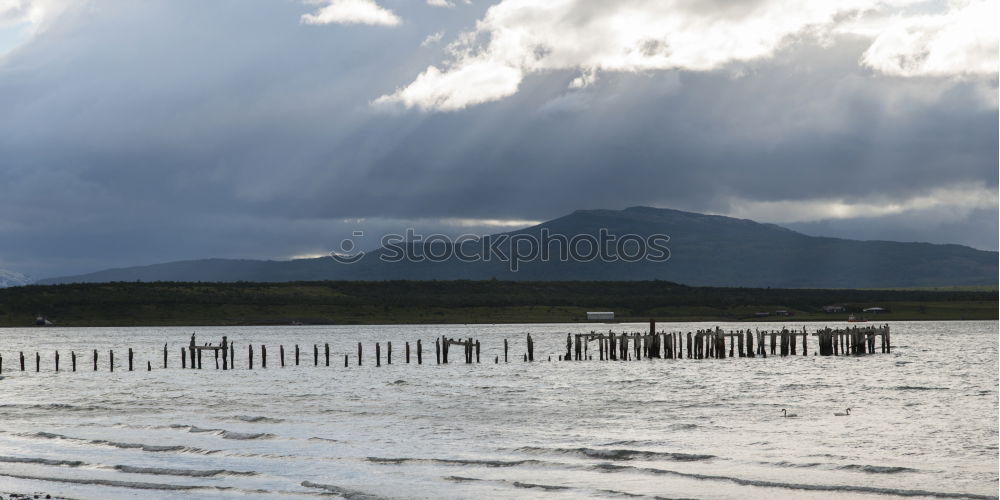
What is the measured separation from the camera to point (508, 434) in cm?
3444

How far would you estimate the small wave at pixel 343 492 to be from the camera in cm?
2352

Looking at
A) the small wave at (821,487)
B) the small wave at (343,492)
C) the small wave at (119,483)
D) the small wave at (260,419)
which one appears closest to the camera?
the small wave at (821,487)

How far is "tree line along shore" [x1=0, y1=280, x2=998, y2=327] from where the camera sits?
168 metres

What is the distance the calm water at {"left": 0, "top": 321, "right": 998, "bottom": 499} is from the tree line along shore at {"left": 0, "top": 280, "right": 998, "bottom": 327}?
104846 millimetres

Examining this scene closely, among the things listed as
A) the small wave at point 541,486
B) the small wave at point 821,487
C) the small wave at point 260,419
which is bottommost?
the small wave at point 260,419

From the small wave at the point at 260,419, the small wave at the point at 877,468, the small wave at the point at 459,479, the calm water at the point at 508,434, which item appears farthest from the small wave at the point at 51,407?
the small wave at the point at 877,468

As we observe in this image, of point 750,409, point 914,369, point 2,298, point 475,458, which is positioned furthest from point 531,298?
point 475,458

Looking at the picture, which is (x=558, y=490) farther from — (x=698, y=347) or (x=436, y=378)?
(x=698, y=347)

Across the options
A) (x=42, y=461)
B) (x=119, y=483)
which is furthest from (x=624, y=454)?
(x=42, y=461)

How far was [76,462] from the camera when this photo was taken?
28.5m

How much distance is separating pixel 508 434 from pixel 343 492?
36.1ft

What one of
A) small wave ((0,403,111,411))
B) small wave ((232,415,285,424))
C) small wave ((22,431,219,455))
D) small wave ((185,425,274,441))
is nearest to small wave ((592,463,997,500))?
small wave ((22,431,219,455))

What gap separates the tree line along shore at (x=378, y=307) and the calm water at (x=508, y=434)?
344ft

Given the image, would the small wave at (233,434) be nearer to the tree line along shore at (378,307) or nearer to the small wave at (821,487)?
the small wave at (821,487)
